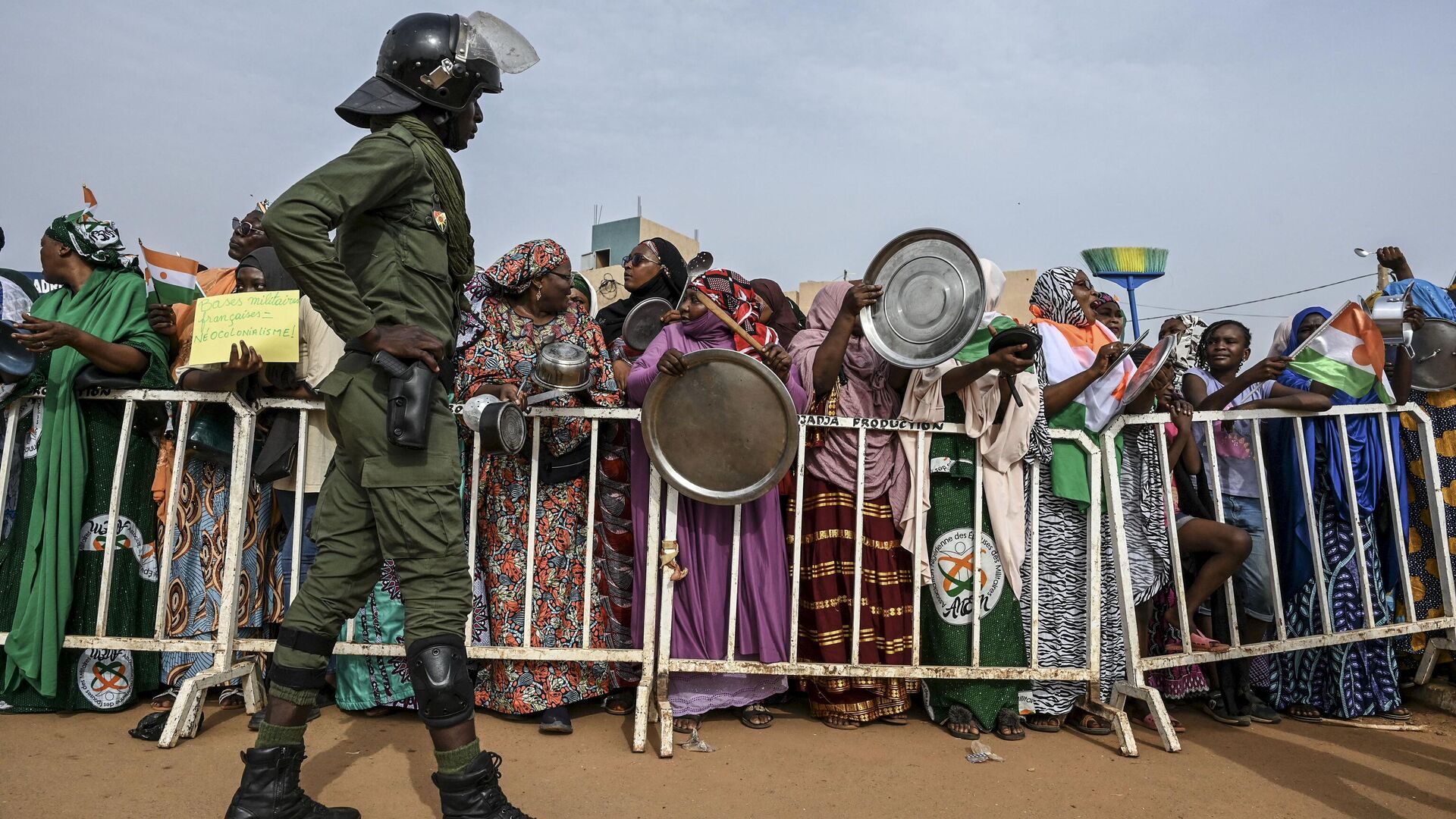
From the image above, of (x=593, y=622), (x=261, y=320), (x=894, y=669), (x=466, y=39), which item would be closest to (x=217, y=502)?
(x=261, y=320)

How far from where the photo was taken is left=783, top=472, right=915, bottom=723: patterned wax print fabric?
162 inches

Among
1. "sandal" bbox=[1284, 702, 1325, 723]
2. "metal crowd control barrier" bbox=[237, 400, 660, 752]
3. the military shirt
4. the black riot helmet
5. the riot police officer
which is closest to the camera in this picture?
the military shirt

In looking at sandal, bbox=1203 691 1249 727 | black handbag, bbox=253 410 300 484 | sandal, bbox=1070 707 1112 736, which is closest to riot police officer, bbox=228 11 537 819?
black handbag, bbox=253 410 300 484

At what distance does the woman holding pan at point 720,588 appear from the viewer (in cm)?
404

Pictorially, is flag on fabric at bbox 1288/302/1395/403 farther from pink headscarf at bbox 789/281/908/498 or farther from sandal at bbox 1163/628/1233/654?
pink headscarf at bbox 789/281/908/498

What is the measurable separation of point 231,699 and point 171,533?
2.56 feet

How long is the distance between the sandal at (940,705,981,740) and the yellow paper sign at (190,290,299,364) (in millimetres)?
3097

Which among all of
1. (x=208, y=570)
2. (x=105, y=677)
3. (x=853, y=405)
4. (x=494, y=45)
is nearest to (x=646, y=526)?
(x=853, y=405)

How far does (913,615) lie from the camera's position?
4.07 m

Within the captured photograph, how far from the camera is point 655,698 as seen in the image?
3.96 meters

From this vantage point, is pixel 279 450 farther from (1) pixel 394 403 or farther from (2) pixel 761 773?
(2) pixel 761 773

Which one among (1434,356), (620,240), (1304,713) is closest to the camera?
(1304,713)

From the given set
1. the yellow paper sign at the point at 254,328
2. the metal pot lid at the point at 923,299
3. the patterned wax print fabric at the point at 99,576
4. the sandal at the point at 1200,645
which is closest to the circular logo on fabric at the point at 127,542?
the patterned wax print fabric at the point at 99,576

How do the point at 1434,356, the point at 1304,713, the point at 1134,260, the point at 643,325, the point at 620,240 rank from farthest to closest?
the point at 620,240, the point at 1134,260, the point at 643,325, the point at 1434,356, the point at 1304,713
